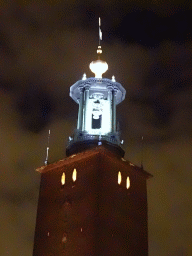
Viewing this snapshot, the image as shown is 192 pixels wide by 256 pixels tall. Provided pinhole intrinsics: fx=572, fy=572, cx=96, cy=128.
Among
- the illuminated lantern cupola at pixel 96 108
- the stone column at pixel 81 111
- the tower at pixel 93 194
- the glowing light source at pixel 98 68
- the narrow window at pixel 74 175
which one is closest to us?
the tower at pixel 93 194

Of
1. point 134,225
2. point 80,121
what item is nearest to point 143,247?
point 134,225

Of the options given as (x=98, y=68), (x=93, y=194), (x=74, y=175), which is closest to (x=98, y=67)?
(x=98, y=68)

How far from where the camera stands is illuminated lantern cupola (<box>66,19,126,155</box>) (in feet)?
127

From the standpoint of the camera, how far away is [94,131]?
39.0 m

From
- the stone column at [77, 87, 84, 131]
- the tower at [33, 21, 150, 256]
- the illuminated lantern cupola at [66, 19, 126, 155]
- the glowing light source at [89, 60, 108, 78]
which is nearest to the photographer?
the tower at [33, 21, 150, 256]

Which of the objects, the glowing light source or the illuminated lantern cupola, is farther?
the glowing light source

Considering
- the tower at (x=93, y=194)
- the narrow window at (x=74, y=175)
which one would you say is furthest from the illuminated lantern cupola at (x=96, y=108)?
the narrow window at (x=74, y=175)

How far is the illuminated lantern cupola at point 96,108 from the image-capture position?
127ft

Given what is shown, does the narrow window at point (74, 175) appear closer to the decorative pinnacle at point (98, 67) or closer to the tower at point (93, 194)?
the tower at point (93, 194)

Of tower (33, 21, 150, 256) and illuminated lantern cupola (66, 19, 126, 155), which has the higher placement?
illuminated lantern cupola (66, 19, 126, 155)

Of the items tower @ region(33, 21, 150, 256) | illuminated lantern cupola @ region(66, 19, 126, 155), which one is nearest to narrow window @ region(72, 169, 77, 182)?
tower @ region(33, 21, 150, 256)

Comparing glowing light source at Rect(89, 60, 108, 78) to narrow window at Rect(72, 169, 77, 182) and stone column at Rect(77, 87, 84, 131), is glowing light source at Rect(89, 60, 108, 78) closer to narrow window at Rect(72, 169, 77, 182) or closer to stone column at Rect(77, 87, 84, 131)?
stone column at Rect(77, 87, 84, 131)

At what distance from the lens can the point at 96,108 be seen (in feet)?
134

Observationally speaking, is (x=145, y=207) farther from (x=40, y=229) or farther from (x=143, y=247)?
(x=40, y=229)
